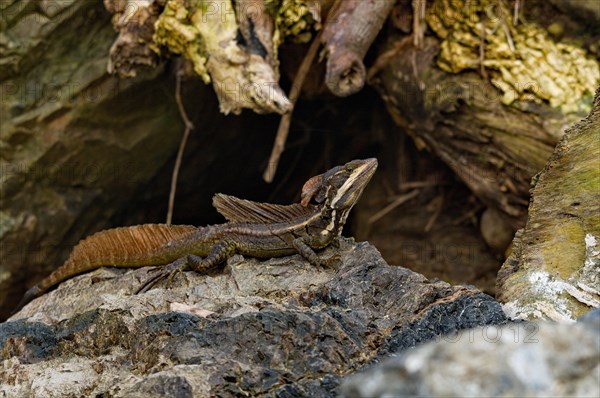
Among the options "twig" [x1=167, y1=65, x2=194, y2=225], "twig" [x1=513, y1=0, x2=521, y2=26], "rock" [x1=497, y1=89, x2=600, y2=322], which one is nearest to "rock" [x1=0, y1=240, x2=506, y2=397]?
"rock" [x1=497, y1=89, x2=600, y2=322]

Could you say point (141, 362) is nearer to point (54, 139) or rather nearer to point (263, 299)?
point (263, 299)

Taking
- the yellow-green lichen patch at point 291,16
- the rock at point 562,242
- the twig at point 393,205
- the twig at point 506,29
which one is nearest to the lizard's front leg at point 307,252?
the rock at point 562,242

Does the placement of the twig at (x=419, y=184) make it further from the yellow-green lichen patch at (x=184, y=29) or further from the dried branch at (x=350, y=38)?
the yellow-green lichen patch at (x=184, y=29)

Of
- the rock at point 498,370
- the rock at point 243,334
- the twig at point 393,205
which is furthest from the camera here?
the twig at point 393,205

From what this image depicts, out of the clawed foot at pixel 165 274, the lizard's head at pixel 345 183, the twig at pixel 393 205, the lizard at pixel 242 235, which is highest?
the lizard's head at pixel 345 183

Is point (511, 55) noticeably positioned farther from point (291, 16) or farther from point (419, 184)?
point (419, 184)

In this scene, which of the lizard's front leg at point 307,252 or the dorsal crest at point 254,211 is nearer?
the lizard's front leg at point 307,252

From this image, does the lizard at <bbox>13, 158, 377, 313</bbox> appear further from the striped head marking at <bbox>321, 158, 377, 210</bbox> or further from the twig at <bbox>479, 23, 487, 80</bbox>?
the twig at <bbox>479, 23, 487, 80</bbox>

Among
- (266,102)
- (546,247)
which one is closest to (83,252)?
(266,102)
